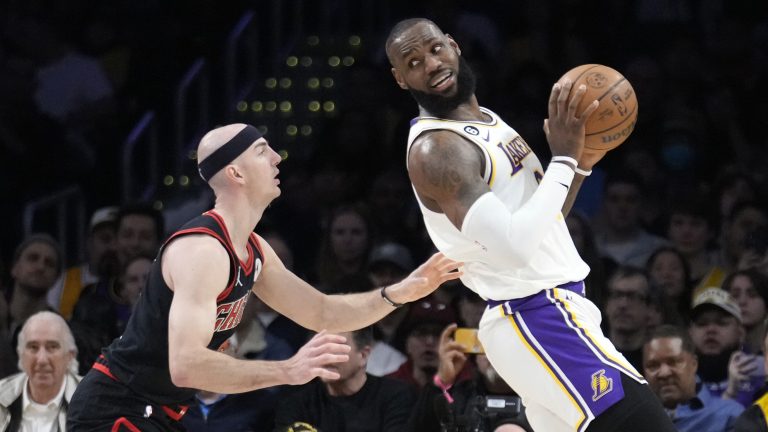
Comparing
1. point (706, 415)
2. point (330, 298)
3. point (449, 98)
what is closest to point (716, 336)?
point (706, 415)

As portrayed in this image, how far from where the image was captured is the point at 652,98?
1127 cm

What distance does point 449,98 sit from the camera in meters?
5.49

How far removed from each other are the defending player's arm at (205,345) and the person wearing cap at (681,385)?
10.7 ft

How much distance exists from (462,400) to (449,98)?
251 cm

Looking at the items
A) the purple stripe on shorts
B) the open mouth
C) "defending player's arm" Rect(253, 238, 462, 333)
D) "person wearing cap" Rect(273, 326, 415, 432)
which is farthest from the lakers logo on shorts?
"person wearing cap" Rect(273, 326, 415, 432)

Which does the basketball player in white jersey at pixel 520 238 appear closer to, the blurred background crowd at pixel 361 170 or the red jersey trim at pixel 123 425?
the red jersey trim at pixel 123 425

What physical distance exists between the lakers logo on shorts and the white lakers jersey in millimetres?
409

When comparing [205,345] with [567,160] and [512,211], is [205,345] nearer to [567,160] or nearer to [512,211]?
[512,211]

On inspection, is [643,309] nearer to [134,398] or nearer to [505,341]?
[505,341]

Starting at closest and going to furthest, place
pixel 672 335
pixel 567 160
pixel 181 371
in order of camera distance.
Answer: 1. pixel 181 371
2. pixel 567 160
3. pixel 672 335

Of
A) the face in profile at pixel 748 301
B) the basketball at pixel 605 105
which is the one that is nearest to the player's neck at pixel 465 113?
the basketball at pixel 605 105

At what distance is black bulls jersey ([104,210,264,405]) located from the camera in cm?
525

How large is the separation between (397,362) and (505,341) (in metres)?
3.72

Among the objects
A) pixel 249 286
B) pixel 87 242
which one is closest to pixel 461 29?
pixel 87 242
